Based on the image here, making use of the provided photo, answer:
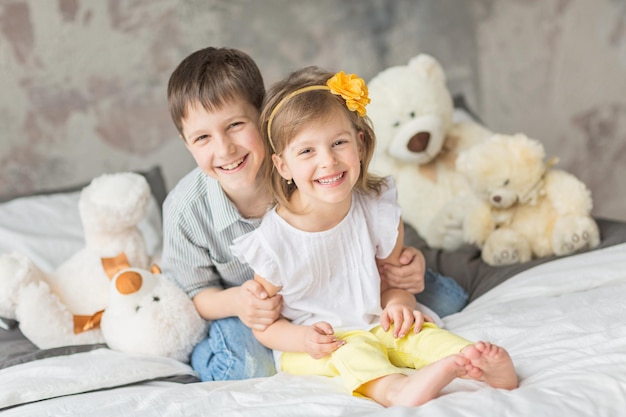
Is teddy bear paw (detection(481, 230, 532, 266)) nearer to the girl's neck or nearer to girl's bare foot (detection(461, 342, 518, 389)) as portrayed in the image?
the girl's neck

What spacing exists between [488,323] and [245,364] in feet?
1.58

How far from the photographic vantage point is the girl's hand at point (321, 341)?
1.34m

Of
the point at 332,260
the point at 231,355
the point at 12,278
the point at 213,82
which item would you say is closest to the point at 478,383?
the point at 332,260

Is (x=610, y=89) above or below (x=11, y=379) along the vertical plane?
above

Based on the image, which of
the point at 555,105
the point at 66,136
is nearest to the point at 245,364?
the point at 66,136

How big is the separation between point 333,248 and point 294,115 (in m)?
0.28

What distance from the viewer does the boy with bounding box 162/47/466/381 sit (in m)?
1.47

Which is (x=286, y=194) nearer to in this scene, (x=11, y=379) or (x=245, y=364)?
(x=245, y=364)

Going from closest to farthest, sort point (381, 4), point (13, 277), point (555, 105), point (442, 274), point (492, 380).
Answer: point (492, 380) < point (13, 277) < point (442, 274) < point (381, 4) < point (555, 105)

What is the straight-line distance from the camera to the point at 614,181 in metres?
3.25

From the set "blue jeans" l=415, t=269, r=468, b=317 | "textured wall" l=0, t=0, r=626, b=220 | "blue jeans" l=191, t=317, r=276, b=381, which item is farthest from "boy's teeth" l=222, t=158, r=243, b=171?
"textured wall" l=0, t=0, r=626, b=220

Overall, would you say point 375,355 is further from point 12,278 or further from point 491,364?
point 12,278

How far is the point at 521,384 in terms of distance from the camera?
3.91 ft

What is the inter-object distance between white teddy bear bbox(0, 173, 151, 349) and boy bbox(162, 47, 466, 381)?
0.12 meters
